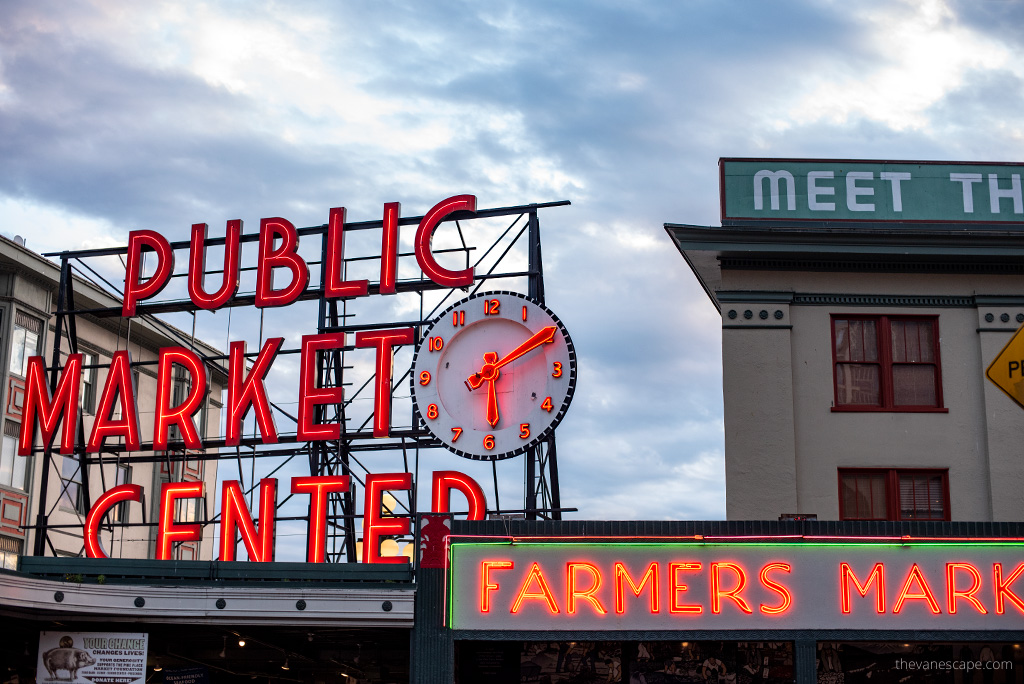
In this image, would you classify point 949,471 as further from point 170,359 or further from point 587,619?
point 170,359

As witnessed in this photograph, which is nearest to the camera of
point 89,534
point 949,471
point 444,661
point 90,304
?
point 444,661

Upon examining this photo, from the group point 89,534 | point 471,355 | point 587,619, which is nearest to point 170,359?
point 89,534

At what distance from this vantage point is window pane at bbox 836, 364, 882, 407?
1028 inches

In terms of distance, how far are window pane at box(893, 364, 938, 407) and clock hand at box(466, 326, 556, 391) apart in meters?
8.17

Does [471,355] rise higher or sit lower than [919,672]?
higher

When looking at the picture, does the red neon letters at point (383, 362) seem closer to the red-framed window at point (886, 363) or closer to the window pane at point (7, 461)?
the red-framed window at point (886, 363)

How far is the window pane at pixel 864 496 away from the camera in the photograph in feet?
83.1

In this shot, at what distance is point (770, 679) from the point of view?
78.1 ft

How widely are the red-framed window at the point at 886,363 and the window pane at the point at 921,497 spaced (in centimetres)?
143

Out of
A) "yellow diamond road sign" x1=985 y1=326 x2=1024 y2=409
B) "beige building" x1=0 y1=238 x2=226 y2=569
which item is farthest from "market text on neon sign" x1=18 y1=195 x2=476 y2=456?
"yellow diamond road sign" x1=985 y1=326 x2=1024 y2=409

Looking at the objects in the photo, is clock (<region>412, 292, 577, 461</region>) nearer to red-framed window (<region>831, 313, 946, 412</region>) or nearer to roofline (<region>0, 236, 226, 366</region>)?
red-framed window (<region>831, 313, 946, 412</region>)

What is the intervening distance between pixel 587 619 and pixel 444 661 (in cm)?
256

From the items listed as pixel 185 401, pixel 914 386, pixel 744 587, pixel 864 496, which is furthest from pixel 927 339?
pixel 185 401

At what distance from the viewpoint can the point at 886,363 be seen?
2617 centimetres
